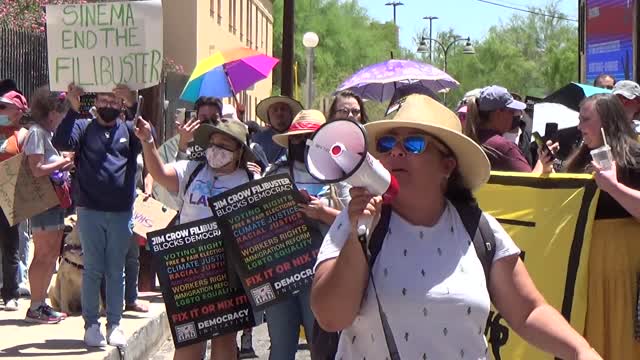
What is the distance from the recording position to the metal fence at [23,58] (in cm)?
1275

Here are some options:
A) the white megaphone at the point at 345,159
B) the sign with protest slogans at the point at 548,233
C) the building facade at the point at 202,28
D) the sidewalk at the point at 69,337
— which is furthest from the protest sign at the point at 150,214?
the building facade at the point at 202,28

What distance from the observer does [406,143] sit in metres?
2.94

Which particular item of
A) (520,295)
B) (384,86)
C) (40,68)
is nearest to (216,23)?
(40,68)

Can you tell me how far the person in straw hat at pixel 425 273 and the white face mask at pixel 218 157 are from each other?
2.75 metres

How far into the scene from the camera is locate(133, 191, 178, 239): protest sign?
8.32m

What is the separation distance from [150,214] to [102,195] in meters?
1.62

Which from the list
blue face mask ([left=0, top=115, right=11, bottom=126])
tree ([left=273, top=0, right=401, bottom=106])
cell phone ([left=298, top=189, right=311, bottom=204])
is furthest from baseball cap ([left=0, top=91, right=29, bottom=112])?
tree ([left=273, top=0, right=401, bottom=106])

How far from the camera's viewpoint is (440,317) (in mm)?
2871

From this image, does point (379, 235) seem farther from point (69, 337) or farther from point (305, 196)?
point (69, 337)

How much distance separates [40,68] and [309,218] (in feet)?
31.8

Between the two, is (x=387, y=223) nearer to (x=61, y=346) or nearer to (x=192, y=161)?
(x=192, y=161)

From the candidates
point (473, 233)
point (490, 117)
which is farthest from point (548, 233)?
point (473, 233)

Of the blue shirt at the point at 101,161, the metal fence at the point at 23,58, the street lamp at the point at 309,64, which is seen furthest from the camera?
the street lamp at the point at 309,64

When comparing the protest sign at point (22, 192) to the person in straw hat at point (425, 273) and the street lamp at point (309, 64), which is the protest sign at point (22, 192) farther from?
the street lamp at point (309, 64)
